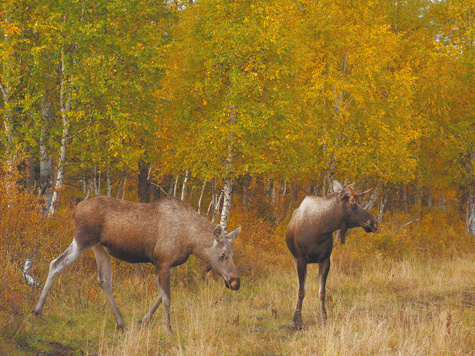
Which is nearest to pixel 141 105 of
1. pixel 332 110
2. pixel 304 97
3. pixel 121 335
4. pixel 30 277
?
pixel 304 97

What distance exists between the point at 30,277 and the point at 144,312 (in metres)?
2.06

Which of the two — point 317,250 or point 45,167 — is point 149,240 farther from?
point 45,167

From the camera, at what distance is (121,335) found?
724 centimetres

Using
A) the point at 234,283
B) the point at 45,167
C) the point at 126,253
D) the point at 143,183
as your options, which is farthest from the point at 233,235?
the point at 143,183

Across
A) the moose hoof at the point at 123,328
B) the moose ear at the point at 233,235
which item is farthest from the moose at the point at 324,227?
the moose hoof at the point at 123,328

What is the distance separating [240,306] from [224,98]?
30.7ft

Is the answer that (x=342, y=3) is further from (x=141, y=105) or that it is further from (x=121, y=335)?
(x=121, y=335)

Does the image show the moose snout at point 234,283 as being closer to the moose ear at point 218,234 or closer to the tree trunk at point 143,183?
the moose ear at point 218,234

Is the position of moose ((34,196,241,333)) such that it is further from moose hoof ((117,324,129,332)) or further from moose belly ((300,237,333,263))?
moose belly ((300,237,333,263))

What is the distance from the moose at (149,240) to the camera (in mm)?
7621

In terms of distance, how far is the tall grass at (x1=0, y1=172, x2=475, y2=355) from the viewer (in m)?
6.47

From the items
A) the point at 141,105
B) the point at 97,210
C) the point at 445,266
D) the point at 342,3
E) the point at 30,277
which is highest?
the point at 342,3

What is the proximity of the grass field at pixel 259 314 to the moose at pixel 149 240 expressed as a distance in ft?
2.14

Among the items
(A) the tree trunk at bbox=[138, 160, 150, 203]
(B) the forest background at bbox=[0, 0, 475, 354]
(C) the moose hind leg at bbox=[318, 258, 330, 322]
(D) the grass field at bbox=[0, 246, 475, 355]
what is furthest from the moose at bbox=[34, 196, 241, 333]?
(A) the tree trunk at bbox=[138, 160, 150, 203]
